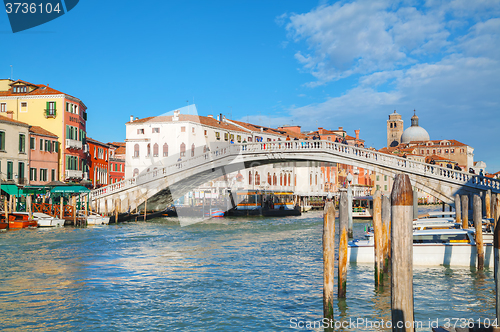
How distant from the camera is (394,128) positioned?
96375mm

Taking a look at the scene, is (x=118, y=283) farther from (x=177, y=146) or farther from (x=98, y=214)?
(x=177, y=146)

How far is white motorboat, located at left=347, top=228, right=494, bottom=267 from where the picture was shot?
929cm

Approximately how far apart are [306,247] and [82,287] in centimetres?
676

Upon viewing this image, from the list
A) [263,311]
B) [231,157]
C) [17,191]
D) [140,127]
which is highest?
[140,127]

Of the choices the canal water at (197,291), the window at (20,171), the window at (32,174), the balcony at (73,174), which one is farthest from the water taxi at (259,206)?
the canal water at (197,291)

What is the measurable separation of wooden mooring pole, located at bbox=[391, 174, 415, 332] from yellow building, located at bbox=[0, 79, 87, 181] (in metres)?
23.2

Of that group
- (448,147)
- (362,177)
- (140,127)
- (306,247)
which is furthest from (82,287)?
(448,147)

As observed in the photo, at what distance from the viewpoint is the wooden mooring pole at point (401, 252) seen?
13.3 feet

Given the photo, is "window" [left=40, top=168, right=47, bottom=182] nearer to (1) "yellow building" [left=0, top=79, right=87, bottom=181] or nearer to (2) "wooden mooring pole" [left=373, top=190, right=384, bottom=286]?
(1) "yellow building" [left=0, top=79, right=87, bottom=181]

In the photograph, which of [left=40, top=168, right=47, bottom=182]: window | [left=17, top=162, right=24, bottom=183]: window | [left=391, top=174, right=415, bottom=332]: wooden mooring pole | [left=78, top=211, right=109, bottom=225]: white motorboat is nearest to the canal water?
[left=391, top=174, right=415, bottom=332]: wooden mooring pole

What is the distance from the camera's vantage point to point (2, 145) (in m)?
20.8

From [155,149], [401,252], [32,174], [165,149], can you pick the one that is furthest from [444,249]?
[155,149]

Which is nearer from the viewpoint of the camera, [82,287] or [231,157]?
[82,287]

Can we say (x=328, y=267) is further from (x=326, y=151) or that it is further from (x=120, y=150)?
(x=120, y=150)
